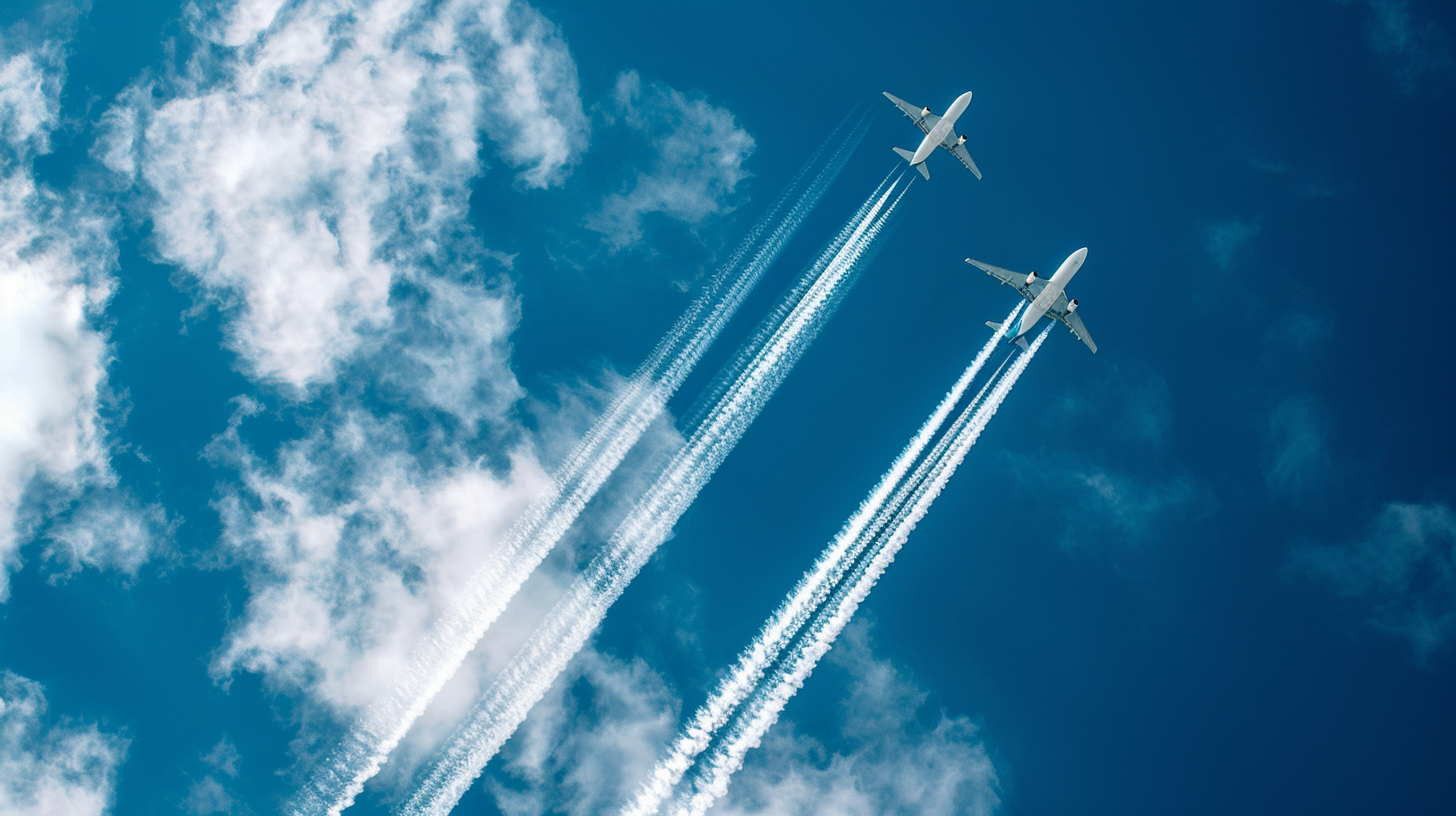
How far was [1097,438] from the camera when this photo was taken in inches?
2753

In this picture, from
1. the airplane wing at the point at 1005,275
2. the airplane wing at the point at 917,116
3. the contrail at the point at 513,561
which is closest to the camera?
the contrail at the point at 513,561

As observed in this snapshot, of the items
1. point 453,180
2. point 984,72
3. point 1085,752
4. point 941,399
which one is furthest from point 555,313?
point 1085,752

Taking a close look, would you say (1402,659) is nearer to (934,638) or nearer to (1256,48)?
(934,638)

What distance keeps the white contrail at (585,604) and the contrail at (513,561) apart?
3648mm

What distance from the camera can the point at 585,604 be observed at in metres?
58.2

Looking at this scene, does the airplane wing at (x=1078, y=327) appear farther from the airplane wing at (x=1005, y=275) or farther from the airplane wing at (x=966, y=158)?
the airplane wing at (x=966, y=158)

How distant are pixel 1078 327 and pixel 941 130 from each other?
2209cm

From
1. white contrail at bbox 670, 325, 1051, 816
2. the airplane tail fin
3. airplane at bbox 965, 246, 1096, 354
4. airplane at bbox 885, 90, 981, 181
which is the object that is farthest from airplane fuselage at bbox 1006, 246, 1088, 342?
white contrail at bbox 670, 325, 1051, 816

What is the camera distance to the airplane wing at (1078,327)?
227 ft

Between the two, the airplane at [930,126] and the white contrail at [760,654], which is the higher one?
the airplane at [930,126]

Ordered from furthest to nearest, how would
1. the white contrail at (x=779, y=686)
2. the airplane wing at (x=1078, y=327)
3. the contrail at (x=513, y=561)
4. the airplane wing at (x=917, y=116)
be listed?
the airplane wing at (x=1078, y=327)
the airplane wing at (x=917, y=116)
the contrail at (x=513, y=561)
the white contrail at (x=779, y=686)

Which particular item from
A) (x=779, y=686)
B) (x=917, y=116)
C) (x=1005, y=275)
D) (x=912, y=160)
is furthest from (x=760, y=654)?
(x=917, y=116)

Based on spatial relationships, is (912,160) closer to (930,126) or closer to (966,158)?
(930,126)

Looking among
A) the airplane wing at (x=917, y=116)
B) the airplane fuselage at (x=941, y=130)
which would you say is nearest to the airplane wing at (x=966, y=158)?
the airplane fuselage at (x=941, y=130)
